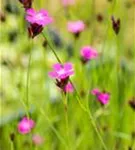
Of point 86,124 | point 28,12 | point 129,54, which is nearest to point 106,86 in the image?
point 86,124

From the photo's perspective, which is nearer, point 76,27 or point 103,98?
point 103,98

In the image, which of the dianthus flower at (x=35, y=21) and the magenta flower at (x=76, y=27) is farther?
the magenta flower at (x=76, y=27)

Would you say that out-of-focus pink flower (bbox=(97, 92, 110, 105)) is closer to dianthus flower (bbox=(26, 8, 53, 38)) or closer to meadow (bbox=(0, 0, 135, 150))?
meadow (bbox=(0, 0, 135, 150))

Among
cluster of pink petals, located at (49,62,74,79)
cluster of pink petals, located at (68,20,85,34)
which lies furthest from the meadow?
cluster of pink petals, located at (49,62,74,79)

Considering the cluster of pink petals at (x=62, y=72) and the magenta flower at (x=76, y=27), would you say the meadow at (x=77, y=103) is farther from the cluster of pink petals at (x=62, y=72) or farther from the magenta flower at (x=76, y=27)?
the cluster of pink petals at (x=62, y=72)

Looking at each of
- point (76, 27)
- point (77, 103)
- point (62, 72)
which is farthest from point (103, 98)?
point (77, 103)

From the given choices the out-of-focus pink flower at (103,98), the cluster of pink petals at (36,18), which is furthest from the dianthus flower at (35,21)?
the out-of-focus pink flower at (103,98)

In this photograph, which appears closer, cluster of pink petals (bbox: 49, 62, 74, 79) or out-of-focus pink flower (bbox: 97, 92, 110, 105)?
cluster of pink petals (bbox: 49, 62, 74, 79)

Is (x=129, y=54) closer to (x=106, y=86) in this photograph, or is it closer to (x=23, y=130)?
(x=106, y=86)

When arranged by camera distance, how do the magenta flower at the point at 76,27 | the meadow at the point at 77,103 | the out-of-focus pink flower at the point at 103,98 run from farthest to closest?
1. the magenta flower at the point at 76,27
2. the meadow at the point at 77,103
3. the out-of-focus pink flower at the point at 103,98

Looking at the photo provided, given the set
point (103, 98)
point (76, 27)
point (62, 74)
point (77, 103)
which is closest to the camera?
point (62, 74)

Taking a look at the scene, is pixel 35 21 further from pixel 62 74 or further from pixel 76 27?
pixel 76 27

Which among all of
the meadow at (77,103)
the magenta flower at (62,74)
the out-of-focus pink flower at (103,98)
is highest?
the magenta flower at (62,74)
